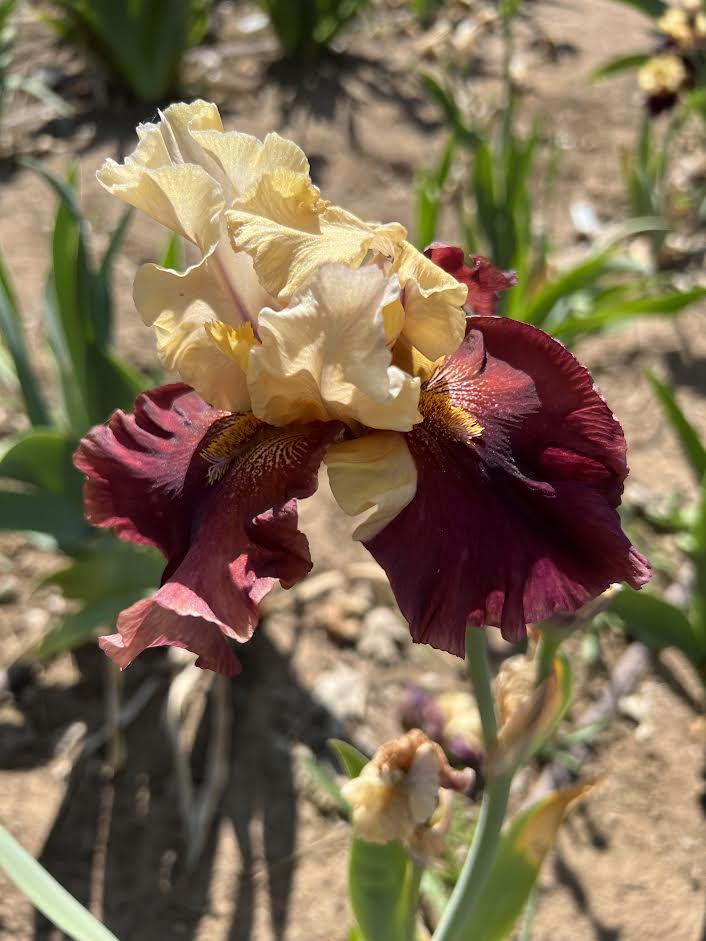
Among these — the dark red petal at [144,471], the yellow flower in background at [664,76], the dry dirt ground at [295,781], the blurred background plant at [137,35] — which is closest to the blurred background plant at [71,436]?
the dry dirt ground at [295,781]

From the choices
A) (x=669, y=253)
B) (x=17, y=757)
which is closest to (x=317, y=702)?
(x=17, y=757)

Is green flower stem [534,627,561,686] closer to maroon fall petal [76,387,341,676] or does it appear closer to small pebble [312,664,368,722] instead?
→ maroon fall petal [76,387,341,676]

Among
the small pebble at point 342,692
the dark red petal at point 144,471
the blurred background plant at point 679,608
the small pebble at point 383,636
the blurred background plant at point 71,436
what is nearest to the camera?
the dark red petal at point 144,471

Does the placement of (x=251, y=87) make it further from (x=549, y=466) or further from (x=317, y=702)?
(x=549, y=466)

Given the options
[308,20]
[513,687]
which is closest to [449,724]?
[513,687]

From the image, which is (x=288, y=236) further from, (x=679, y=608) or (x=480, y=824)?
(x=679, y=608)

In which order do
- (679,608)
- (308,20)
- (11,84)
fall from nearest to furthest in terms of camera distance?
(679,608), (11,84), (308,20)

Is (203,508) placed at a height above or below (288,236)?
below

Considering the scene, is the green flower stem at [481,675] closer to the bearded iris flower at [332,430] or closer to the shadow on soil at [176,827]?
the bearded iris flower at [332,430]
